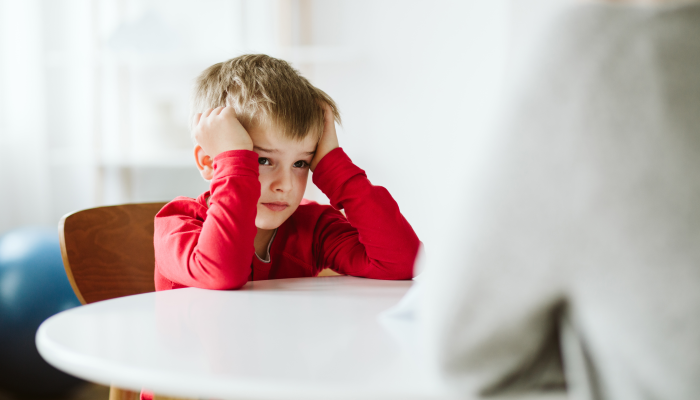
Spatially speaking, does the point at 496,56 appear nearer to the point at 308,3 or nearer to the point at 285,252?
the point at 308,3

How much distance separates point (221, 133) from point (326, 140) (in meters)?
0.20

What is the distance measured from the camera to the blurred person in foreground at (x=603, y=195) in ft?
1.06

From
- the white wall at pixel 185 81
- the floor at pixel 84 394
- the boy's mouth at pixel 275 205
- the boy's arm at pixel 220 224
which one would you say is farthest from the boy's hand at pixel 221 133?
the white wall at pixel 185 81

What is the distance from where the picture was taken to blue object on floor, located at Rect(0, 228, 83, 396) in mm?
1748

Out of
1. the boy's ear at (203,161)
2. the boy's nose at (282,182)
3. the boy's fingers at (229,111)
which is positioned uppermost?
the boy's fingers at (229,111)

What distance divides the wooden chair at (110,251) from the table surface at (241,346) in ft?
0.93

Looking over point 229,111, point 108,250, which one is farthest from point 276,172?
point 108,250

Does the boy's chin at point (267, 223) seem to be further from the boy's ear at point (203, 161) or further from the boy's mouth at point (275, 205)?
the boy's ear at point (203, 161)

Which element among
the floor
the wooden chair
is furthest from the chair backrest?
the floor

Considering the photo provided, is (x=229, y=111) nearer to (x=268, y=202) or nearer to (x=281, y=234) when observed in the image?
(x=268, y=202)

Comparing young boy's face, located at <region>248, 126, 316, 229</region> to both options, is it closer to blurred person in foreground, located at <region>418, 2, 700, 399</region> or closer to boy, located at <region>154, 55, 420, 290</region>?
boy, located at <region>154, 55, 420, 290</region>

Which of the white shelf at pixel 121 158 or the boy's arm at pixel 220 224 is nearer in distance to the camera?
the boy's arm at pixel 220 224

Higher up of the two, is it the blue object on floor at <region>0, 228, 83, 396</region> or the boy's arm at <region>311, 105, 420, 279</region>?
the boy's arm at <region>311, 105, 420, 279</region>

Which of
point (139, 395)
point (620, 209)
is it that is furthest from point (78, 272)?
point (620, 209)
